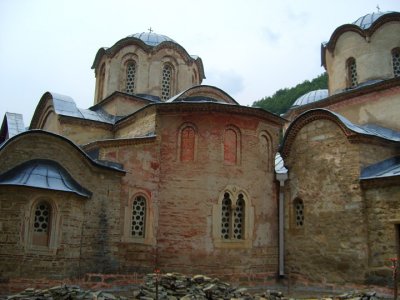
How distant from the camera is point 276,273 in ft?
39.7

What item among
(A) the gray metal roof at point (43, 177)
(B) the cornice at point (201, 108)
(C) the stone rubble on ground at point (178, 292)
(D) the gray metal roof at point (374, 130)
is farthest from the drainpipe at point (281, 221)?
(A) the gray metal roof at point (43, 177)

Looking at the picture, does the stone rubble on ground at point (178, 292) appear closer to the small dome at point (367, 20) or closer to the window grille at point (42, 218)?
the window grille at point (42, 218)

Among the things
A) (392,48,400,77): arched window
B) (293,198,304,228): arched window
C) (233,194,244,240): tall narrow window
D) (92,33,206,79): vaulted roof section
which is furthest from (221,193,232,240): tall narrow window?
(92,33,206,79): vaulted roof section

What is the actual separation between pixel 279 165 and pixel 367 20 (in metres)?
5.98

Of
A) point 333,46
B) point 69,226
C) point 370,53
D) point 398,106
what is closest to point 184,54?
point 333,46

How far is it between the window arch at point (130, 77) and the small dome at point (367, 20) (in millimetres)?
8036

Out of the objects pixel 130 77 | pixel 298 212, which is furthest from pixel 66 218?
pixel 130 77

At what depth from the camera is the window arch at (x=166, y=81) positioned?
16.7m

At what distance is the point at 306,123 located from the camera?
12414 millimetres

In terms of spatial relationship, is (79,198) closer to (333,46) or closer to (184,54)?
(184,54)

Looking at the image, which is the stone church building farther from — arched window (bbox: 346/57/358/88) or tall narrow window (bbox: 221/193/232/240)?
arched window (bbox: 346/57/358/88)

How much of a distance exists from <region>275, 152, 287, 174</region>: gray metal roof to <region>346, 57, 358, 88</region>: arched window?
348cm

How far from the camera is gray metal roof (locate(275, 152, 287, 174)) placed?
12773mm

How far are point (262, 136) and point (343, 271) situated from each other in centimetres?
425
